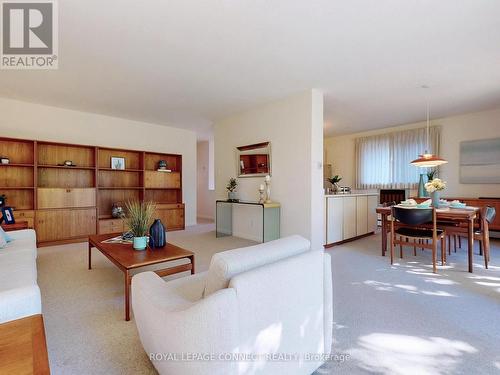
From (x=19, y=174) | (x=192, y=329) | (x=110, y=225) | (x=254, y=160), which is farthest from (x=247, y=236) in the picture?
(x=19, y=174)

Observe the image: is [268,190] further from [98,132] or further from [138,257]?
[98,132]

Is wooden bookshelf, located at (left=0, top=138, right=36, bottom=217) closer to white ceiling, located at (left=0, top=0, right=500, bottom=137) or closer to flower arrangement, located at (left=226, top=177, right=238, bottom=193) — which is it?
white ceiling, located at (left=0, top=0, right=500, bottom=137)

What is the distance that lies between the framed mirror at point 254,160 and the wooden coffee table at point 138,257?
8.43ft

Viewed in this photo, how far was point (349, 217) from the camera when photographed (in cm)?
456

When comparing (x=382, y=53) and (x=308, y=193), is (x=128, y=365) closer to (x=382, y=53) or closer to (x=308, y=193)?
(x=308, y=193)

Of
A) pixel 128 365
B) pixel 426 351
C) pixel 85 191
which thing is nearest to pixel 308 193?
pixel 426 351

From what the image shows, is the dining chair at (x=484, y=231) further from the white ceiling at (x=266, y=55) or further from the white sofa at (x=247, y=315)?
the white sofa at (x=247, y=315)

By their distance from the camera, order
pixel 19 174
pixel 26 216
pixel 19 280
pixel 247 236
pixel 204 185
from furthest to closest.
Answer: pixel 204 185
pixel 247 236
pixel 19 174
pixel 26 216
pixel 19 280

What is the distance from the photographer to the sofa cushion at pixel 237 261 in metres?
1.03

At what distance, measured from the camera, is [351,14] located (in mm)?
2146

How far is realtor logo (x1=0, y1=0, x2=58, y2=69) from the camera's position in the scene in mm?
2135

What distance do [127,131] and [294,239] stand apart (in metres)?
5.29

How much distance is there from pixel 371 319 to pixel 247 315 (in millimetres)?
1403

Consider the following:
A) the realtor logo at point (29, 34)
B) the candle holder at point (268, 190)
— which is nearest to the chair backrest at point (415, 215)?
the candle holder at point (268, 190)
